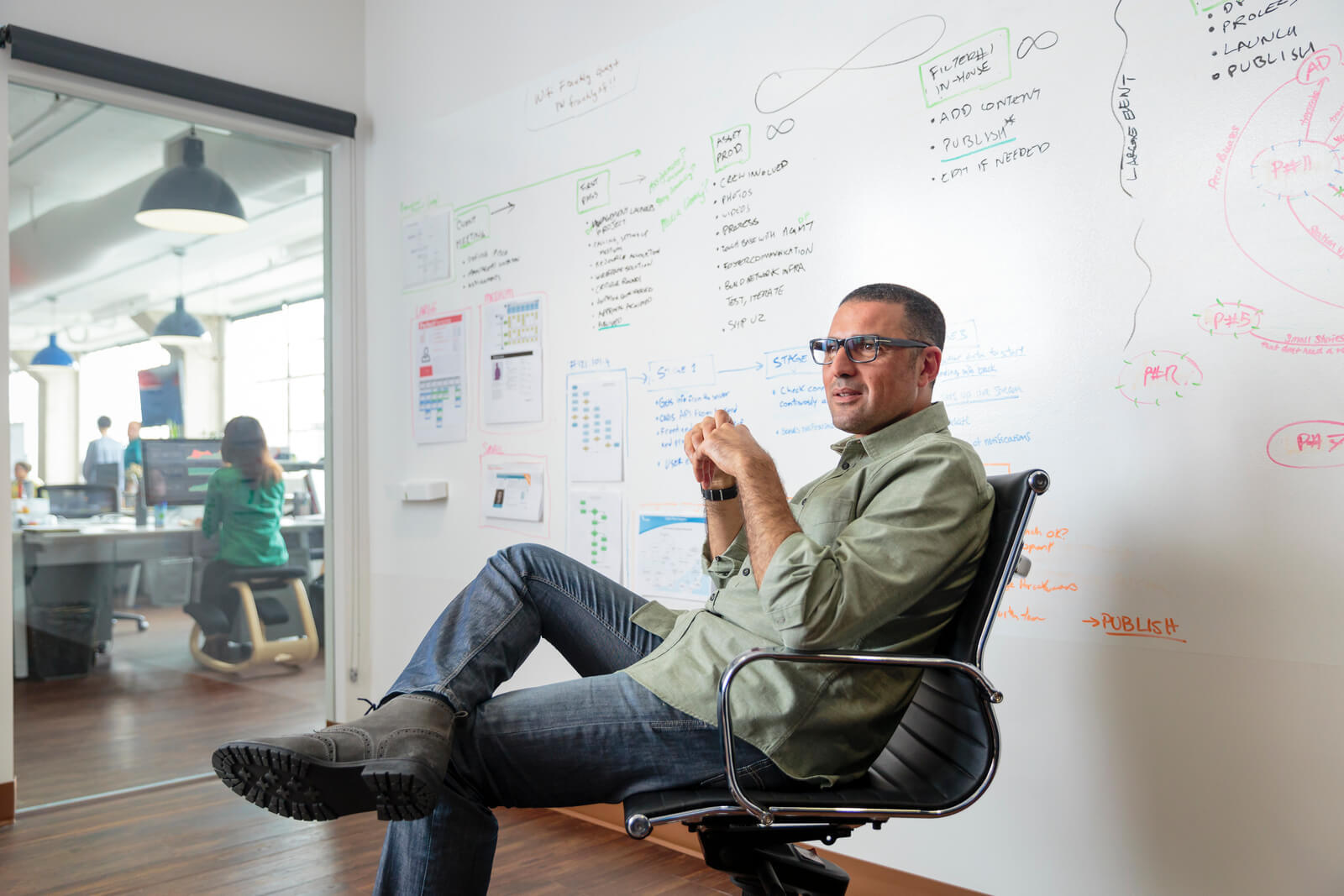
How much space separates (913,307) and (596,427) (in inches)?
52.0

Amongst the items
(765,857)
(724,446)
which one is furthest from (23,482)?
(765,857)

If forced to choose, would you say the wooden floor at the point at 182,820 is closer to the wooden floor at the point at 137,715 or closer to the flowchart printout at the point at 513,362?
the wooden floor at the point at 137,715

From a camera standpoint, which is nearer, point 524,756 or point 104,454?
point 524,756

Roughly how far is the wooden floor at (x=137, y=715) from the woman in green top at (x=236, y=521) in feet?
0.34

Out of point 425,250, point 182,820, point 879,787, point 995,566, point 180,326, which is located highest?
point 425,250

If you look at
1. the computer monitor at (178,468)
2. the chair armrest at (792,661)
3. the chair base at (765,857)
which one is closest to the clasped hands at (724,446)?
the chair armrest at (792,661)

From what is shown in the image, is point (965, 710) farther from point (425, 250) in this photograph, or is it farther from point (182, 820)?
point (425, 250)

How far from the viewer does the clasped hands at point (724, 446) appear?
5.04ft

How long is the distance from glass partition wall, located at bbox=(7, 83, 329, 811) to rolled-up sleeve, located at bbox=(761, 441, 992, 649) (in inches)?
103

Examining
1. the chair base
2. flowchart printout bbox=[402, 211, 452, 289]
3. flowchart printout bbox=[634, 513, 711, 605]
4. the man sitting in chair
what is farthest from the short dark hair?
flowchart printout bbox=[402, 211, 452, 289]

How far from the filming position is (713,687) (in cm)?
148

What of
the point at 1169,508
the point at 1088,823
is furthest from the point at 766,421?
the point at 1088,823

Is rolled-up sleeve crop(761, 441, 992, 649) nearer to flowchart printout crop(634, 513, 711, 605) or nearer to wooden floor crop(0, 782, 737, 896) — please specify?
flowchart printout crop(634, 513, 711, 605)

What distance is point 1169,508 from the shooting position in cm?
178
